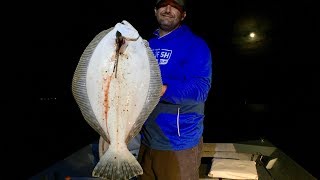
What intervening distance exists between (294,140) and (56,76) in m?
22.7

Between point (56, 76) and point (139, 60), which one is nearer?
point (139, 60)

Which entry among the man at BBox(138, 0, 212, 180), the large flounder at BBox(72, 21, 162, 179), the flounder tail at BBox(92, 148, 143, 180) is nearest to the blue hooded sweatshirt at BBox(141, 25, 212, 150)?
the man at BBox(138, 0, 212, 180)

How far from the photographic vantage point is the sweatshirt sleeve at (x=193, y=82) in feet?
8.11

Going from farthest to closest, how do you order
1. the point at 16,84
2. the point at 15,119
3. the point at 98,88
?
the point at 16,84, the point at 15,119, the point at 98,88

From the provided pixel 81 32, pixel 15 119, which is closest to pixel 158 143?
pixel 15 119

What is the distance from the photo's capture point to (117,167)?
6.96 feet

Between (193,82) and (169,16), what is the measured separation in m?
0.67

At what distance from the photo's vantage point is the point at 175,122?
2.85m

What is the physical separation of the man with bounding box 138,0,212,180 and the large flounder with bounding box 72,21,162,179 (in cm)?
57

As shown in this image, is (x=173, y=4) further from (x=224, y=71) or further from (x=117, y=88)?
(x=224, y=71)

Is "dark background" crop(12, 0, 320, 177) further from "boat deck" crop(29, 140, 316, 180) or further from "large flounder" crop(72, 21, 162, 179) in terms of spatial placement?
"large flounder" crop(72, 21, 162, 179)

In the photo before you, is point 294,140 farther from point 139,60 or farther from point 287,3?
point 287,3

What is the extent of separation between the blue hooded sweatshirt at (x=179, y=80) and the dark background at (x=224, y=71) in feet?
18.9

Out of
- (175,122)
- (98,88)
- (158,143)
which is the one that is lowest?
(158,143)
